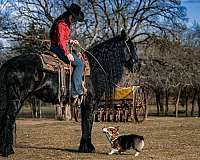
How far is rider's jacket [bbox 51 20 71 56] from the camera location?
10906 millimetres

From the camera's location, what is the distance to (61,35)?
35.8ft

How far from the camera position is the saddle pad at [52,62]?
1054cm

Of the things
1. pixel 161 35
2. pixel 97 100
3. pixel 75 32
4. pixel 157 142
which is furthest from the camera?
pixel 161 35

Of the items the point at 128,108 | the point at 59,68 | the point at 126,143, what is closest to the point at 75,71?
the point at 59,68

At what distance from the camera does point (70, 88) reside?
11023 millimetres

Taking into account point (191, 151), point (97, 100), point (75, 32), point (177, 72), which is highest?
point (75, 32)

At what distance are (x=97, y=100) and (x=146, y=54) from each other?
29.1 meters

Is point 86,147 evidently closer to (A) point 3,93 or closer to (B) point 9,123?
(B) point 9,123

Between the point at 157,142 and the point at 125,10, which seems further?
the point at 125,10

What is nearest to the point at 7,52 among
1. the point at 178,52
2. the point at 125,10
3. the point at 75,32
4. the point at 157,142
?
the point at 75,32

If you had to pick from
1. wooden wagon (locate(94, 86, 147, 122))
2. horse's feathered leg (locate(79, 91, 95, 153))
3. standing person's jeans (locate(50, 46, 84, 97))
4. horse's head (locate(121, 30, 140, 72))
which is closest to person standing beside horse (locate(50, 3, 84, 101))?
standing person's jeans (locate(50, 46, 84, 97))

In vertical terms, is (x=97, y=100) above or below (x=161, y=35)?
below

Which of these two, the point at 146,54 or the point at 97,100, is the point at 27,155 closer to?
the point at 97,100

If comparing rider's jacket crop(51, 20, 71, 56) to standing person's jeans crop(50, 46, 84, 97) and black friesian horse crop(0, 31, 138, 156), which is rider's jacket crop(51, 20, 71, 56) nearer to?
standing person's jeans crop(50, 46, 84, 97)
